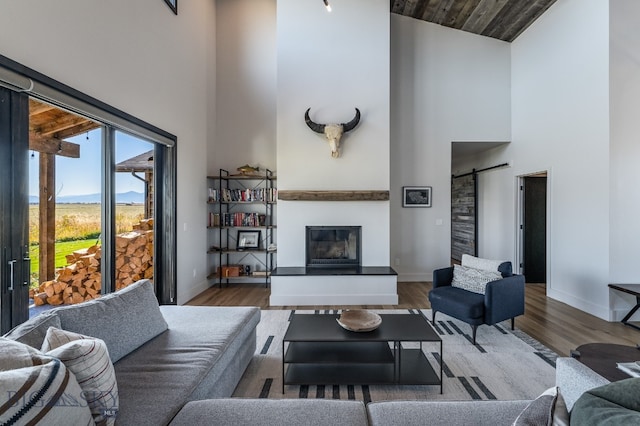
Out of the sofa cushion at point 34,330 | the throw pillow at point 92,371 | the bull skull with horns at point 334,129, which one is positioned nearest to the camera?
the throw pillow at point 92,371

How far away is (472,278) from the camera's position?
3.24 metres

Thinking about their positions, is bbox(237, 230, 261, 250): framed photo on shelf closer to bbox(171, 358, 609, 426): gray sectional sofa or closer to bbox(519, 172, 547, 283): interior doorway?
bbox(171, 358, 609, 426): gray sectional sofa

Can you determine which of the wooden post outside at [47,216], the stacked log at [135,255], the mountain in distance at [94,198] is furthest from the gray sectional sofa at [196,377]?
the stacked log at [135,255]

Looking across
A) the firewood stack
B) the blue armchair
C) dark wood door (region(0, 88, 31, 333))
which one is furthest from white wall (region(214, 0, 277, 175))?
the blue armchair

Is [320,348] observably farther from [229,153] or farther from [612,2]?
[612,2]

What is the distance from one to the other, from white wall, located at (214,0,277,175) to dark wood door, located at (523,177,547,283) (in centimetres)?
458

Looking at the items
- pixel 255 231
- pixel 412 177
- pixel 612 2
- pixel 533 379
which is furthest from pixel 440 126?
pixel 533 379

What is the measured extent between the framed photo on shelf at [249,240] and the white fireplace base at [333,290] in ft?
4.03

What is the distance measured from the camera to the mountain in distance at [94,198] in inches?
94.7

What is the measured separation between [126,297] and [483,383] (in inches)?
104

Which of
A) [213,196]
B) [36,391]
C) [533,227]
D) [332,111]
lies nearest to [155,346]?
[36,391]

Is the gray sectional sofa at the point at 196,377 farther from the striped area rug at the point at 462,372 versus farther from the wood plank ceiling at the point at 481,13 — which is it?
the wood plank ceiling at the point at 481,13

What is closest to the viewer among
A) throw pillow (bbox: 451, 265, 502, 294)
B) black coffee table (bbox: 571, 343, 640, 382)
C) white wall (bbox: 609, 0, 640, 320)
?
black coffee table (bbox: 571, 343, 640, 382)

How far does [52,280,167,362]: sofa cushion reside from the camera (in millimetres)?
1565
